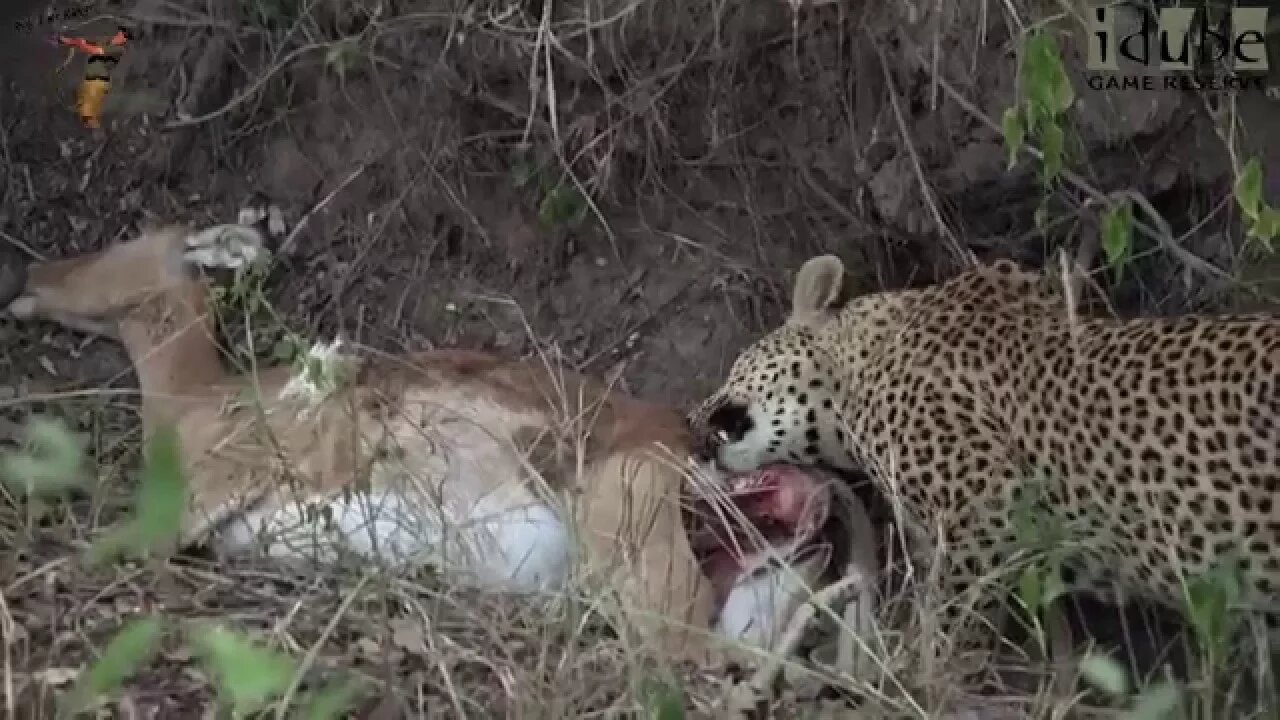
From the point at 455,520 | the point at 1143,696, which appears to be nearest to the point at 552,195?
the point at 455,520

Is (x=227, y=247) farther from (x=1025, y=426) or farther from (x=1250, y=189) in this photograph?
(x=1250, y=189)

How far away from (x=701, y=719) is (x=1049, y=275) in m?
1.81

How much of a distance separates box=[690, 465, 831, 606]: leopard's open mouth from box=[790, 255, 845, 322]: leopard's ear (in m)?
0.42

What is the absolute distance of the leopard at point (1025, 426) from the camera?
12.6ft

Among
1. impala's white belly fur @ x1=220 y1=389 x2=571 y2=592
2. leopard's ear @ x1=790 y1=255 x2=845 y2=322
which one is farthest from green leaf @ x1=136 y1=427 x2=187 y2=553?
leopard's ear @ x1=790 y1=255 x2=845 y2=322

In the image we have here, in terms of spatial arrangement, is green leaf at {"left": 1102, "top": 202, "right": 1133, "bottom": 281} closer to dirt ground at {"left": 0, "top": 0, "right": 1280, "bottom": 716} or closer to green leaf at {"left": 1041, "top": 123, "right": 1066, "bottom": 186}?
green leaf at {"left": 1041, "top": 123, "right": 1066, "bottom": 186}

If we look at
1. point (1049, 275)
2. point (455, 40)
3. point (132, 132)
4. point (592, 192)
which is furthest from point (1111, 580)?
point (132, 132)

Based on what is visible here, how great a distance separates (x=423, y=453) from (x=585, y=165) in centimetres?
121

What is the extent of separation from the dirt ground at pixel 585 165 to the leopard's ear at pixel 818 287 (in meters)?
0.25

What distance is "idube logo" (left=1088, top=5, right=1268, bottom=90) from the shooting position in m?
4.59

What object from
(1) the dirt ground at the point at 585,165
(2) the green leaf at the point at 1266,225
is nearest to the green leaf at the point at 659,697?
(2) the green leaf at the point at 1266,225

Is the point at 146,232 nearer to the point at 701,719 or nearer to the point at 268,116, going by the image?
the point at 268,116

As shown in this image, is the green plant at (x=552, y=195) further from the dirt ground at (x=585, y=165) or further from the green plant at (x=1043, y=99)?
the green plant at (x=1043, y=99)

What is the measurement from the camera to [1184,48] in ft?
15.2
